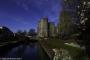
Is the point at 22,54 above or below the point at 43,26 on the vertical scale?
below

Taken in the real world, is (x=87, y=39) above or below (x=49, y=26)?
below

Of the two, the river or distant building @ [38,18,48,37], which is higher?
distant building @ [38,18,48,37]

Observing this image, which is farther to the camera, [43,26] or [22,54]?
[43,26]

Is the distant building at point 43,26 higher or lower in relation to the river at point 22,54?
higher

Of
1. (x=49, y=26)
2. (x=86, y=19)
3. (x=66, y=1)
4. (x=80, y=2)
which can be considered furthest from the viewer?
(x=49, y=26)

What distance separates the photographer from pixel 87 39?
23125 millimetres

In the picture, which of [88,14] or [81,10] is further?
[81,10]

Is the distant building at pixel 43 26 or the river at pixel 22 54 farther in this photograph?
the distant building at pixel 43 26

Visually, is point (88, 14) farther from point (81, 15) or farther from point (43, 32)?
point (43, 32)

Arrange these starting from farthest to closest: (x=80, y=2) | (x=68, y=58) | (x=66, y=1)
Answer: (x=66, y=1) → (x=80, y=2) → (x=68, y=58)

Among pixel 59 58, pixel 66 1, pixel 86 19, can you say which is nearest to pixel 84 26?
pixel 86 19

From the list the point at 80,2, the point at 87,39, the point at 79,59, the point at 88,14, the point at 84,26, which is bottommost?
the point at 79,59

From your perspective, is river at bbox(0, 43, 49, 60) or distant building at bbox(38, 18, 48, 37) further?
distant building at bbox(38, 18, 48, 37)

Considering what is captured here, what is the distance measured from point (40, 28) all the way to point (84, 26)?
A: 91941mm
